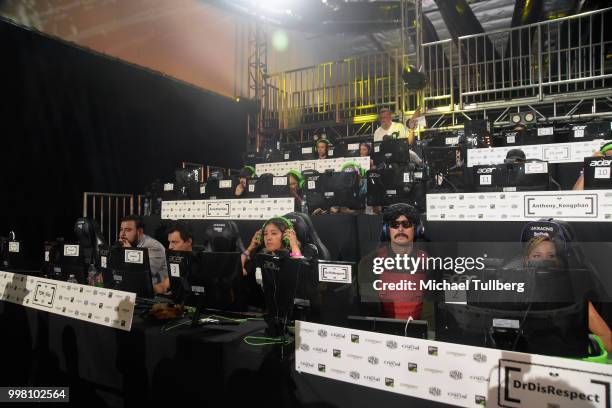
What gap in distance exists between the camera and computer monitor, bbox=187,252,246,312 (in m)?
2.01

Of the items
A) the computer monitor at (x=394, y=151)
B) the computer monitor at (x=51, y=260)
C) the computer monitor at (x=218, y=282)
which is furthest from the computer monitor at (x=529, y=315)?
the computer monitor at (x=394, y=151)

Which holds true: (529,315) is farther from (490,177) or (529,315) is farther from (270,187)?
(270,187)

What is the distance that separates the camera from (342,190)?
169 inches

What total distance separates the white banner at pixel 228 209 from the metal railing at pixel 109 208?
1511mm

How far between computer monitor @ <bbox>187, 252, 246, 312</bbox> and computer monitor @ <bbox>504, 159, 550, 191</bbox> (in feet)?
7.98

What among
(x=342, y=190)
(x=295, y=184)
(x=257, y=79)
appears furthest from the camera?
(x=257, y=79)

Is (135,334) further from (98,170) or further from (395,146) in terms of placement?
(98,170)

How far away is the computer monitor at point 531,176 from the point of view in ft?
10.5

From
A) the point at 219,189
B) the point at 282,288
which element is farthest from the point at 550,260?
the point at 219,189

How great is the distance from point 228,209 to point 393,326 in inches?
134

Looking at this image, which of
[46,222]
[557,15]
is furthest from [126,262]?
[557,15]

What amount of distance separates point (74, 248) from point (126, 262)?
0.66 metres

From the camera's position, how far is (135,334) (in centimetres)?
205

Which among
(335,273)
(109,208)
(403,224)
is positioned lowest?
(335,273)
